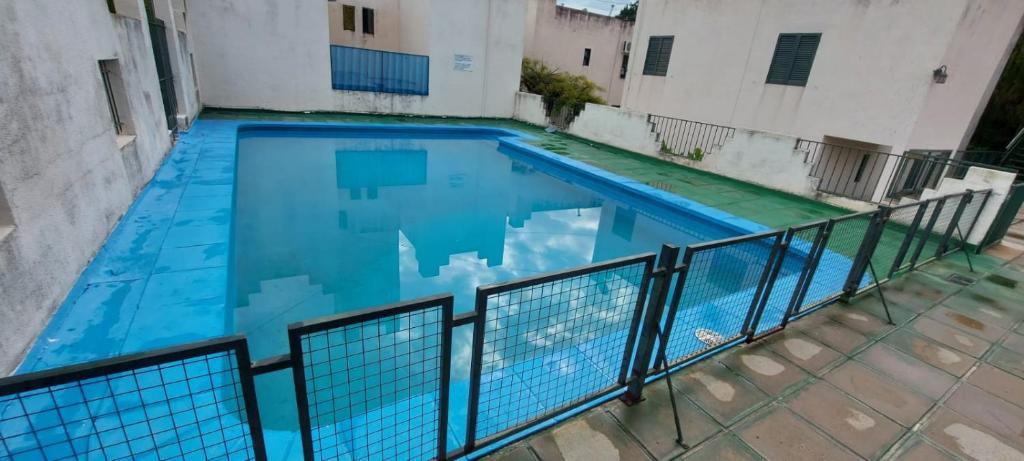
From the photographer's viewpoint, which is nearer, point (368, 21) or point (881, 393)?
point (881, 393)

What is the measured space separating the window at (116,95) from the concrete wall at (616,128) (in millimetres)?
10601

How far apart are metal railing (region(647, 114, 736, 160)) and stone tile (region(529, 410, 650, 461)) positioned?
9.55 metres

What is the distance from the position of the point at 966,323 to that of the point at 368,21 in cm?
1922

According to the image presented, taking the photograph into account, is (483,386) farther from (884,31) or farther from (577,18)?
(577,18)

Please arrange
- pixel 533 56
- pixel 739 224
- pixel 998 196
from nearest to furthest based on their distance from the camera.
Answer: pixel 998 196
pixel 739 224
pixel 533 56

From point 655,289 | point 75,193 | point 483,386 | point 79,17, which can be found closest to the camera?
point 655,289

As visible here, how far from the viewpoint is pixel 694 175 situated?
10086 millimetres

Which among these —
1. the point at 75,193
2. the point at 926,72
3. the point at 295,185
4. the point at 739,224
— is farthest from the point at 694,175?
the point at 75,193

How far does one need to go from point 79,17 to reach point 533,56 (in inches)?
772

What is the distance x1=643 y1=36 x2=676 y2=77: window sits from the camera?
12.5m

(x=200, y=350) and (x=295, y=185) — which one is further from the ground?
(x=200, y=350)

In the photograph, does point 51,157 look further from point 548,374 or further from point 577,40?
point 577,40

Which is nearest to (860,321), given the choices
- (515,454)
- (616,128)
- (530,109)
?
(515,454)

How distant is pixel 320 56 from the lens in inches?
507
